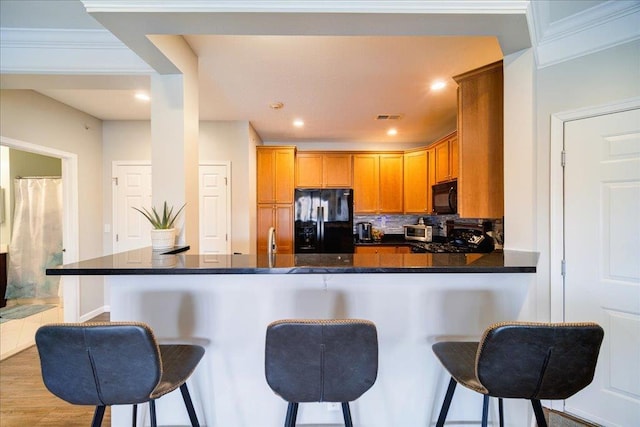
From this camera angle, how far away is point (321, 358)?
38.5 inches

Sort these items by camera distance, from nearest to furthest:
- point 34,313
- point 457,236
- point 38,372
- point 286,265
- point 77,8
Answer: point 286,265 < point 77,8 < point 38,372 < point 34,313 < point 457,236

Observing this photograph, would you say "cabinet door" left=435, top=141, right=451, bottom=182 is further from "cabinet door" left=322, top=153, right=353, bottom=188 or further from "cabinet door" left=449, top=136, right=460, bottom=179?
"cabinet door" left=322, top=153, right=353, bottom=188

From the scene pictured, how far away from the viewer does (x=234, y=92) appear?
280cm

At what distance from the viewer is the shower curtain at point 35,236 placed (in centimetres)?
403

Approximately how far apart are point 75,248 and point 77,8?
2748 millimetres

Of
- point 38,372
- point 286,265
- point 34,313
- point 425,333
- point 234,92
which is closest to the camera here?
point 286,265

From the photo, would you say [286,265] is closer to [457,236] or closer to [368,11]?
[368,11]

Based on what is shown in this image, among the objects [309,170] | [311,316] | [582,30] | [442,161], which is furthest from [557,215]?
[309,170]

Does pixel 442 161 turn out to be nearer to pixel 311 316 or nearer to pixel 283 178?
pixel 283 178

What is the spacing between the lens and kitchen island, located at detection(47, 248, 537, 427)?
59.3 inches

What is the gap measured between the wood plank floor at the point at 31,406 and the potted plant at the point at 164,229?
1.19 meters

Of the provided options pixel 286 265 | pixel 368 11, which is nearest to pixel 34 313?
pixel 286 265

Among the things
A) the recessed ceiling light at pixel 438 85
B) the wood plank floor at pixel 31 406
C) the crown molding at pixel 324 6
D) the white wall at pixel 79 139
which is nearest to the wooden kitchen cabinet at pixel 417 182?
the recessed ceiling light at pixel 438 85

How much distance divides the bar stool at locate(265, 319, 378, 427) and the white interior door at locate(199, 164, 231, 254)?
289cm
